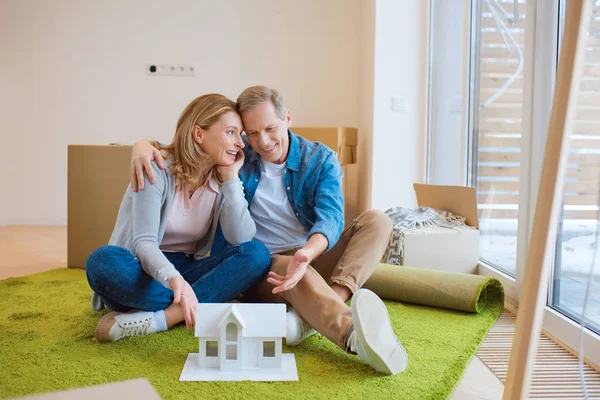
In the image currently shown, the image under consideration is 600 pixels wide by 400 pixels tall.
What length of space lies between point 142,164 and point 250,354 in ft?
1.93

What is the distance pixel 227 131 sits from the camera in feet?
5.59

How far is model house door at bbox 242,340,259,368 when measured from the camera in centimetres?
140

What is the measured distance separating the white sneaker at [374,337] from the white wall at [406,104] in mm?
2136

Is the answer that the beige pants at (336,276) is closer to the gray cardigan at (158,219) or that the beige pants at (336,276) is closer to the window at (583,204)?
the gray cardigan at (158,219)

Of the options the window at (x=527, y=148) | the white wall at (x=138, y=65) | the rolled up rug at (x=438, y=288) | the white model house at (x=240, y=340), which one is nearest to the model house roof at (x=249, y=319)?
the white model house at (x=240, y=340)

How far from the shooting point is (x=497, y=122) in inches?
97.5

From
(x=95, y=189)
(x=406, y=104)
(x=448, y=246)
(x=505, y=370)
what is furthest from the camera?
(x=406, y=104)

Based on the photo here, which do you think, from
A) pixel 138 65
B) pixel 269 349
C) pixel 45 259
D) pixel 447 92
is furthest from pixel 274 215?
pixel 138 65

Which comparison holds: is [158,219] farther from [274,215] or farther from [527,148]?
[527,148]

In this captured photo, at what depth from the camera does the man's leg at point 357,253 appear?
1748 mm

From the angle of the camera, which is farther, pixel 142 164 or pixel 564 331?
pixel 564 331

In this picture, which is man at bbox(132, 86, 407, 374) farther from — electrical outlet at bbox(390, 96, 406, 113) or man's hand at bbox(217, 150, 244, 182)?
electrical outlet at bbox(390, 96, 406, 113)

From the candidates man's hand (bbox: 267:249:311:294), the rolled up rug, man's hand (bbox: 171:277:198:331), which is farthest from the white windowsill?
man's hand (bbox: 171:277:198:331)

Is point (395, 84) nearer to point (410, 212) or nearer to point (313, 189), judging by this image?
point (410, 212)
